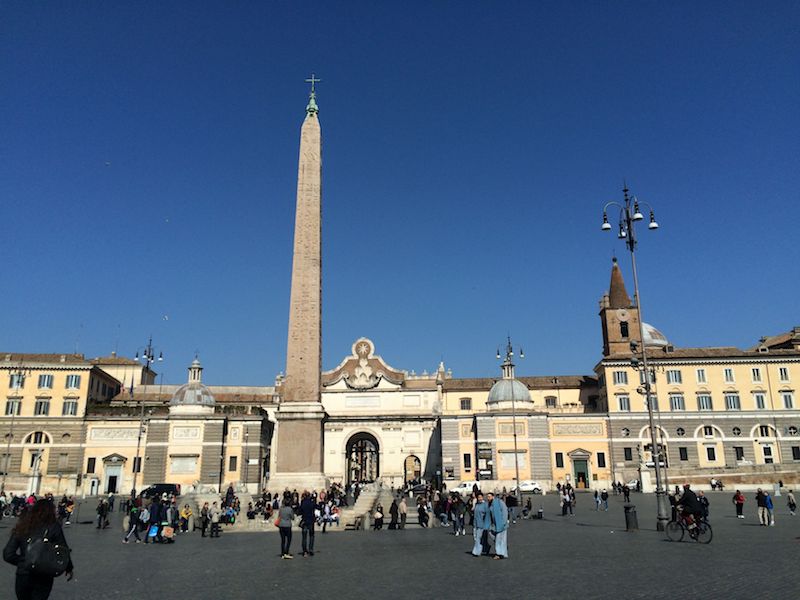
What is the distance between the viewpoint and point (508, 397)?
45.1 metres

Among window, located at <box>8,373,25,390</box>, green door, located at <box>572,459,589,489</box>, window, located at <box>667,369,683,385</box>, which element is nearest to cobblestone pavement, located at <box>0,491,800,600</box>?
green door, located at <box>572,459,589,489</box>

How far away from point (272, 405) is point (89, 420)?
50.8 ft

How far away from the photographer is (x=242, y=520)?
2086cm

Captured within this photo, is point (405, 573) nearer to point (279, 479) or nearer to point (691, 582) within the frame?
point (691, 582)

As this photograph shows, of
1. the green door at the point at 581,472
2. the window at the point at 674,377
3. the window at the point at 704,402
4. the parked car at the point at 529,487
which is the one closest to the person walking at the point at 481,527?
the parked car at the point at 529,487

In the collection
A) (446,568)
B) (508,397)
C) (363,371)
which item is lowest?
(446,568)

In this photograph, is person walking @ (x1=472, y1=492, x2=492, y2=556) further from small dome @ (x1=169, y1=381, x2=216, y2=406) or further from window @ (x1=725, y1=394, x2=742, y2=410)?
window @ (x1=725, y1=394, x2=742, y2=410)

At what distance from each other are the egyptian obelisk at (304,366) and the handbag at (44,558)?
1827 cm

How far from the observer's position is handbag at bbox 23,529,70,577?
16.5 feet

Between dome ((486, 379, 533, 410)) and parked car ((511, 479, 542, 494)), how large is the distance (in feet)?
16.7

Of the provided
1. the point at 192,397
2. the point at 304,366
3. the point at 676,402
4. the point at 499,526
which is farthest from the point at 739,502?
the point at 192,397

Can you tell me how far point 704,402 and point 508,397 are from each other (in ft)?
45.2

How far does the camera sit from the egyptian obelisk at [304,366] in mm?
23672

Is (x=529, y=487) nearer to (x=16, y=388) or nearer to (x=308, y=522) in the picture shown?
(x=308, y=522)
